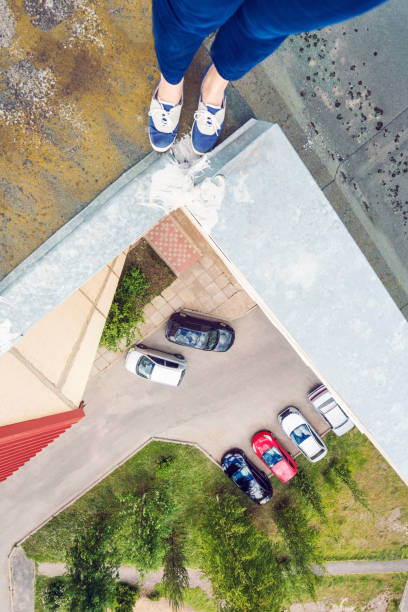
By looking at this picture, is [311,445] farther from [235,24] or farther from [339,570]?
[235,24]

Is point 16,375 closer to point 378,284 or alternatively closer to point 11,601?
point 378,284

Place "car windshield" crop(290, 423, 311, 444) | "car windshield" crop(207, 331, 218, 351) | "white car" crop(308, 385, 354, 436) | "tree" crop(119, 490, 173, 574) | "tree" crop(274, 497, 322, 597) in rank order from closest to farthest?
1. "tree" crop(119, 490, 173, 574)
2. "car windshield" crop(207, 331, 218, 351)
3. "tree" crop(274, 497, 322, 597)
4. "white car" crop(308, 385, 354, 436)
5. "car windshield" crop(290, 423, 311, 444)

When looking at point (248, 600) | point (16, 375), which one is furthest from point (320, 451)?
point (16, 375)

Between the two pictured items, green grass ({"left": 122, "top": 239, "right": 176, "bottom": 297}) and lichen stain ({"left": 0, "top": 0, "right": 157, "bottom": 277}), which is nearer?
lichen stain ({"left": 0, "top": 0, "right": 157, "bottom": 277})

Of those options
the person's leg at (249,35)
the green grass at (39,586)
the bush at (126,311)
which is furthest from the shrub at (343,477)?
the person's leg at (249,35)

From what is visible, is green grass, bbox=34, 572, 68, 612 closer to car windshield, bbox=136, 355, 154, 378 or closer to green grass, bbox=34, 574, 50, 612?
green grass, bbox=34, 574, 50, 612

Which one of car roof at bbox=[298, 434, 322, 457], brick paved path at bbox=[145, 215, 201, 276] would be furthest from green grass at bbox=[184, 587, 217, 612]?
brick paved path at bbox=[145, 215, 201, 276]
